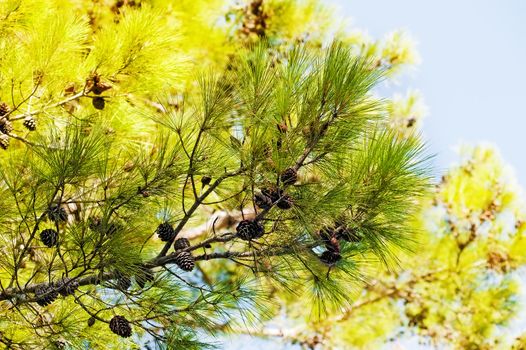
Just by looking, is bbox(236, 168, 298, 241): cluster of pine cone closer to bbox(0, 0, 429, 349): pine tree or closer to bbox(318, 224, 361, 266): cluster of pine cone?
bbox(0, 0, 429, 349): pine tree

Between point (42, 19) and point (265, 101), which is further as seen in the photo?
point (42, 19)

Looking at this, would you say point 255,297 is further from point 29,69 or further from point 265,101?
point 29,69

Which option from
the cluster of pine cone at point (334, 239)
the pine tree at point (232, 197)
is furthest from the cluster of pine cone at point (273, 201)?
the cluster of pine cone at point (334, 239)

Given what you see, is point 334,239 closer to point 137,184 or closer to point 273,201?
point 273,201

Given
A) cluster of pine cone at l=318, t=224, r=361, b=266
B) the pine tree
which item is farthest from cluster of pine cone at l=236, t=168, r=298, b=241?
cluster of pine cone at l=318, t=224, r=361, b=266

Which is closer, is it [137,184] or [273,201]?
[273,201]

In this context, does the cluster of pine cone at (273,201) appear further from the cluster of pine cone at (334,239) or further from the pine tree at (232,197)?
the cluster of pine cone at (334,239)

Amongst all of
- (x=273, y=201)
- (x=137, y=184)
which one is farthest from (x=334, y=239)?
(x=137, y=184)

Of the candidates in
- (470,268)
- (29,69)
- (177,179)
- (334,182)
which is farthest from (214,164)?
(470,268)

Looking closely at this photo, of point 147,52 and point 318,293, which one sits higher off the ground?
point 147,52

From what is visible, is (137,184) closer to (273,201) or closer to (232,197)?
(232,197)

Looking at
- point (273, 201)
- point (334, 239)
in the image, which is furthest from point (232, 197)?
point (334, 239)
